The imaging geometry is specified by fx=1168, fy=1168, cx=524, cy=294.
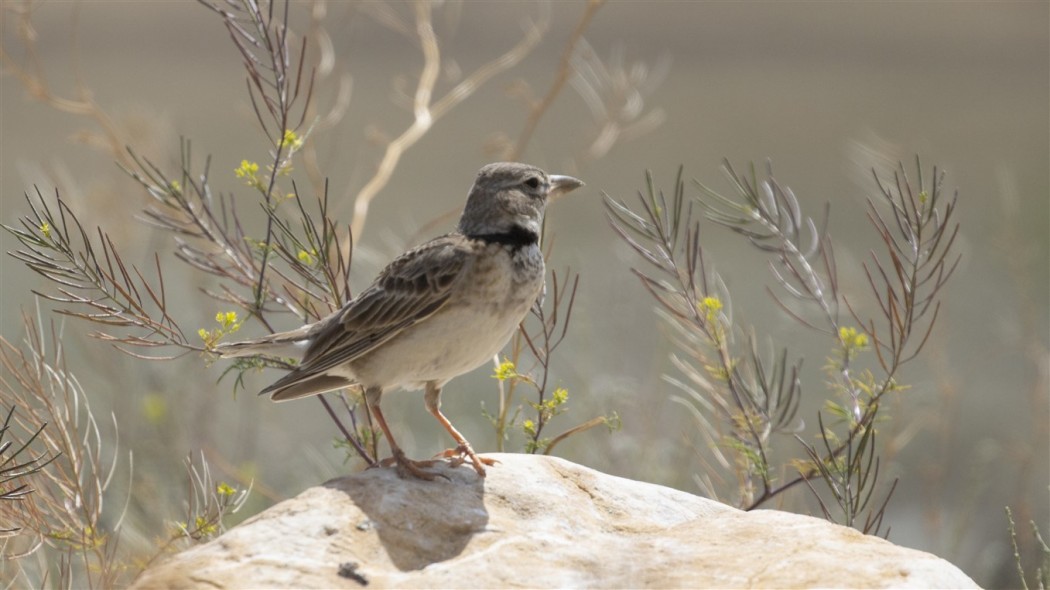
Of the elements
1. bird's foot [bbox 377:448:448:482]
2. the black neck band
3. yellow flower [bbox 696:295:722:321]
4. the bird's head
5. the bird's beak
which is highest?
the bird's beak

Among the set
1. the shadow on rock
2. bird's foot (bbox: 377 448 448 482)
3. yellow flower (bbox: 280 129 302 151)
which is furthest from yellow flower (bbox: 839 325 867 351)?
yellow flower (bbox: 280 129 302 151)

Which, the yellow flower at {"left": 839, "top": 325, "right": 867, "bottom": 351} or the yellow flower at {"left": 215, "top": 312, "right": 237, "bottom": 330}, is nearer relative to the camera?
the yellow flower at {"left": 215, "top": 312, "right": 237, "bottom": 330}

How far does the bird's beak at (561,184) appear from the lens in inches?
216

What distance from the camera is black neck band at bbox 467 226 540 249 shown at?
16.7 feet

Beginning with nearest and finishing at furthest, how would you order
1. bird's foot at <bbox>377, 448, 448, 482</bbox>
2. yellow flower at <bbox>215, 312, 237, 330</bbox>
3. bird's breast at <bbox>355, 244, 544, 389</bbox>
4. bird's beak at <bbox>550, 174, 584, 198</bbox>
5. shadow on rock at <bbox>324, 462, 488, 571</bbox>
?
shadow on rock at <bbox>324, 462, 488, 571</bbox>, bird's foot at <bbox>377, 448, 448, 482</bbox>, bird's breast at <bbox>355, 244, 544, 389</bbox>, yellow flower at <bbox>215, 312, 237, 330</bbox>, bird's beak at <bbox>550, 174, 584, 198</bbox>

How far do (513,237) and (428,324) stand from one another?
0.58 metres

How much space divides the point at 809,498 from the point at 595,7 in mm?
4589

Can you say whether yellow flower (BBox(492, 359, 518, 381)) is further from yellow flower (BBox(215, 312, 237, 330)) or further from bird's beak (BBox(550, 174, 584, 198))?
yellow flower (BBox(215, 312, 237, 330))

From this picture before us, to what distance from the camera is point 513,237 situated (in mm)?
5145

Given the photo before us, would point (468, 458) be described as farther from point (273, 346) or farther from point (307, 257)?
point (307, 257)

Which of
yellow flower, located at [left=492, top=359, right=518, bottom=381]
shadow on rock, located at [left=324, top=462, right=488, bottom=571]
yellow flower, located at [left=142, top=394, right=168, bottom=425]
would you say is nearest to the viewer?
shadow on rock, located at [left=324, top=462, right=488, bottom=571]

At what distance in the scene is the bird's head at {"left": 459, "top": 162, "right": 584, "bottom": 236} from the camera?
5.22 m

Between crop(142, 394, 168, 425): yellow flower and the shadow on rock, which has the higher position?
crop(142, 394, 168, 425): yellow flower

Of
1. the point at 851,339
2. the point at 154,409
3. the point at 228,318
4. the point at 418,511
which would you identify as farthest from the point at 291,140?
the point at 154,409
